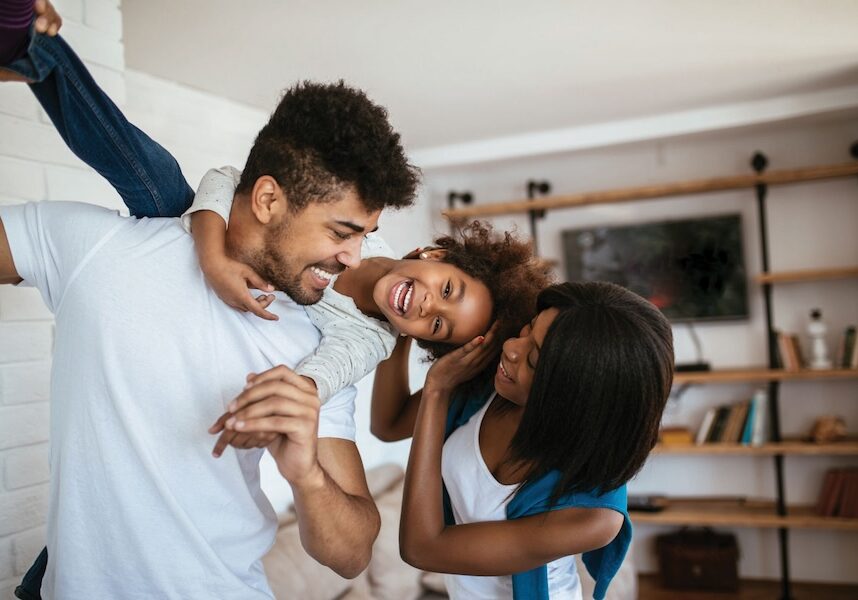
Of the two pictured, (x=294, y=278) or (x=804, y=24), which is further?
(x=804, y=24)

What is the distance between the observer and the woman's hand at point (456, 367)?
1558 millimetres

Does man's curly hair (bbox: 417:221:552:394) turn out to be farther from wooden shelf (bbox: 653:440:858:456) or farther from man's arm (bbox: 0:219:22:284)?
wooden shelf (bbox: 653:440:858:456)

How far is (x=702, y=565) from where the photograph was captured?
475 centimetres

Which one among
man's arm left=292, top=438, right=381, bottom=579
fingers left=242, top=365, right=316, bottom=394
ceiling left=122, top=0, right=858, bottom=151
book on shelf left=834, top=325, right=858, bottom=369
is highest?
ceiling left=122, top=0, right=858, bottom=151

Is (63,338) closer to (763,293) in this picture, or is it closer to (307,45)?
(307,45)

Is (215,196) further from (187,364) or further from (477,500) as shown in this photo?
(477,500)

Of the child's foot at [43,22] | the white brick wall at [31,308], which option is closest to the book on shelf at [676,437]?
the white brick wall at [31,308]

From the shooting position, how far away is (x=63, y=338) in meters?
1.15

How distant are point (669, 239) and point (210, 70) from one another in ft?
10.5

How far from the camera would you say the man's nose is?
1.25 m

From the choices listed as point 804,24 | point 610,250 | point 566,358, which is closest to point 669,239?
point 610,250

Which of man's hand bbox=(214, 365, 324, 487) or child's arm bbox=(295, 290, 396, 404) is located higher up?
child's arm bbox=(295, 290, 396, 404)

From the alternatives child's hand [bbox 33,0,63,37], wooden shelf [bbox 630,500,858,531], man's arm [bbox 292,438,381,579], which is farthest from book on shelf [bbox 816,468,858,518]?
child's hand [bbox 33,0,63,37]

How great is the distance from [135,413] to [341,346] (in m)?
0.34
